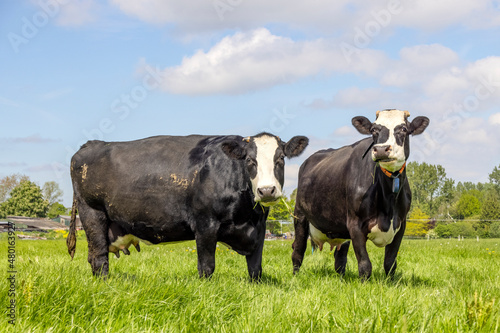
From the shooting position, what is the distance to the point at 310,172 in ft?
30.8

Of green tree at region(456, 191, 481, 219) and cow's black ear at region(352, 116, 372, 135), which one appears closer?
cow's black ear at region(352, 116, 372, 135)

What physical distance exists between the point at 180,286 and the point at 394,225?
3507 mm

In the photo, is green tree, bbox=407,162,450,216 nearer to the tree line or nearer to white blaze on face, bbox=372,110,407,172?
the tree line

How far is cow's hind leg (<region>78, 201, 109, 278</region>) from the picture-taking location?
25.2ft

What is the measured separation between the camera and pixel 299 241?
941 centimetres

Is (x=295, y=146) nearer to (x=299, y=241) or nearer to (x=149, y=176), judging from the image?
(x=149, y=176)

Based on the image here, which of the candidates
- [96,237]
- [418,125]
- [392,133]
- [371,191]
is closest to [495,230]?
[418,125]

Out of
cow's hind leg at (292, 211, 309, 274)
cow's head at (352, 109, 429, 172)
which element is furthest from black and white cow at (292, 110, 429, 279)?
cow's hind leg at (292, 211, 309, 274)

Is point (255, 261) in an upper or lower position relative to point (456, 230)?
upper

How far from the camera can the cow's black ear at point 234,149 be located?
684 centimetres

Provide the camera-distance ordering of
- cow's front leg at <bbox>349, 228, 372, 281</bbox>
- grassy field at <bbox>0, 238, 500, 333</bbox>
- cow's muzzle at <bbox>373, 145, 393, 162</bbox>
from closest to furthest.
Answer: grassy field at <bbox>0, 238, 500, 333</bbox>, cow's muzzle at <bbox>373, 145, 393, 162</bbox>, cow's front leg at <bbox>349, 228, 372, 281</bbox>

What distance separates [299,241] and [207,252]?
3.06 m

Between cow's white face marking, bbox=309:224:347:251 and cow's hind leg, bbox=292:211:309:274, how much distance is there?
14cm

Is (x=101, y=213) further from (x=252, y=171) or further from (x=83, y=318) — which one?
(x=83, y=318)
